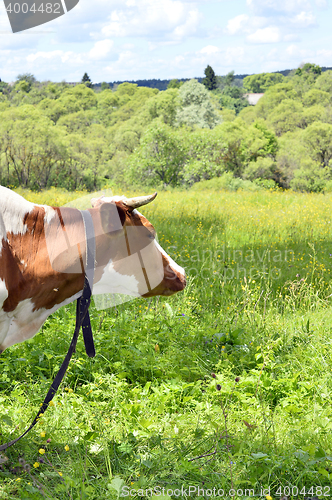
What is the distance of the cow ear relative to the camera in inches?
80.0

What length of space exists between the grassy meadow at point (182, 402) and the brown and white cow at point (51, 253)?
83 cm

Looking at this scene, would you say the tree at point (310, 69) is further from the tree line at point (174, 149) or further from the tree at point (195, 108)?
the tree at point (195, 108)

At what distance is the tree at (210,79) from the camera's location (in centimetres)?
9214

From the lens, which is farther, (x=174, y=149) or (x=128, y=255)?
(x=174, y=149)

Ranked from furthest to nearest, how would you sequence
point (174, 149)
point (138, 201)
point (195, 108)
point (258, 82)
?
1. point (258, 82)
2. point (195, 108)
3. point (174, 149)
4. point (138, 201)

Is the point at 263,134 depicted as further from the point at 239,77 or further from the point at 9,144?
the point at 239,77

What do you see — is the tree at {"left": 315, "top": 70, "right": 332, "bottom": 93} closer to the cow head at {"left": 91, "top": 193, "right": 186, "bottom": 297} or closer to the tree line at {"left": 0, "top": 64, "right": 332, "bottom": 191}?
the tree line at {"left": 0, "top": 64, "right": 332, "bottom": 191}

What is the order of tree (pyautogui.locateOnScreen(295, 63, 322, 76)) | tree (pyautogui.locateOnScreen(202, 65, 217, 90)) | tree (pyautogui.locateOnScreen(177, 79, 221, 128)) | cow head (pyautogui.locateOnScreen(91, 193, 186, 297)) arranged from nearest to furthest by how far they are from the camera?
cow head (pyautogui.locateOnScreen(91, 193, 186, 297)) → tree (pyautogui.locateOnScreen(177, 79, 221, 128)) → tree (pyautogui.locateOnScreen(295, 63, 322, 76)) → tree (pyautogui.locateOnScreen(202, 65, 217, 90))

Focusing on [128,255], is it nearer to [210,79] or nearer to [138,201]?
[138,201]

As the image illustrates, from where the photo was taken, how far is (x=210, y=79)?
9262 cm

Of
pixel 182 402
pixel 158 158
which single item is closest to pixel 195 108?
pixel 158 158

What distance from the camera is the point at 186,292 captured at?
178 inches

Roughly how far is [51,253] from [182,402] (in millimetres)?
1535

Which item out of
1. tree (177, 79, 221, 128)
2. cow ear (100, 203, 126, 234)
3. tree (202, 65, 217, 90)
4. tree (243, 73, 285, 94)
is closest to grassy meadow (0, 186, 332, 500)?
cow ear (100, 203, 126, 234)
